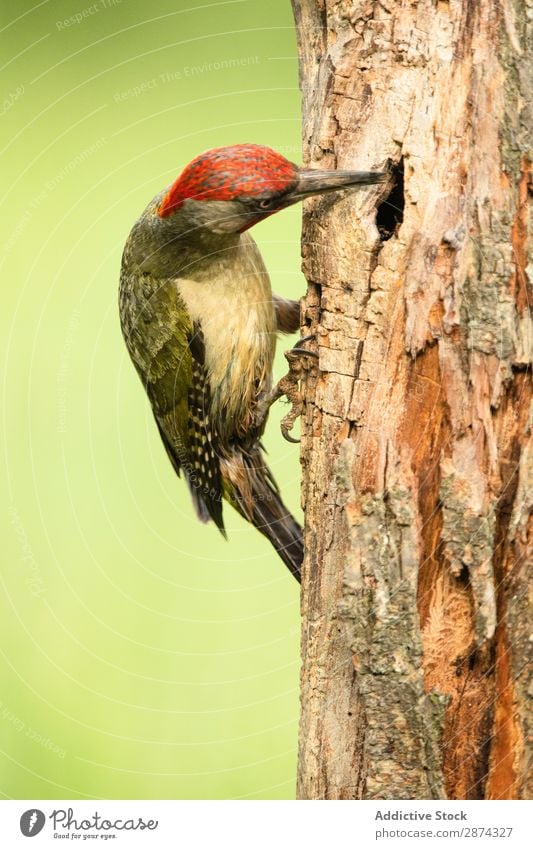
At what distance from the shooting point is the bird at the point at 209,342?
322 centimetres

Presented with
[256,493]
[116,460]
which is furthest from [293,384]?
[116,460]

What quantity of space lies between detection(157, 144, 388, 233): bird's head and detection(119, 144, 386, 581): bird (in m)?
0.01

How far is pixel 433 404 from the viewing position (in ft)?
7.32

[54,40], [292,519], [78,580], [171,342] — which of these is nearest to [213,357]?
[171,342]

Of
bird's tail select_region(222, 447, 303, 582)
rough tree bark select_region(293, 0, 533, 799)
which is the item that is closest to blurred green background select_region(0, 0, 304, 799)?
bird's tail select_region(222, 447, 303, 582)

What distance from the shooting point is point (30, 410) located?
4.50 m

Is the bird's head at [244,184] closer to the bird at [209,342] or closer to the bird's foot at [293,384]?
the bird at [209,342]

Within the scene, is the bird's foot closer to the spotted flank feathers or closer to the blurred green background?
the spotted flank feathers

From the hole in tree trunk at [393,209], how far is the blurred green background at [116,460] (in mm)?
1497

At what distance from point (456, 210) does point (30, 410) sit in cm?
286

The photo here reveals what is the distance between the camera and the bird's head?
244cm

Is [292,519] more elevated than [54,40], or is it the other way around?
[54,40]

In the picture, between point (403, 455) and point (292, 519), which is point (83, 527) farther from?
point (403, 455)

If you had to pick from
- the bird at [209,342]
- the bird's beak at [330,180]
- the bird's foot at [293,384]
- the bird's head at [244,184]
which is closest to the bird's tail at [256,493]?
the bird at [209,342]
